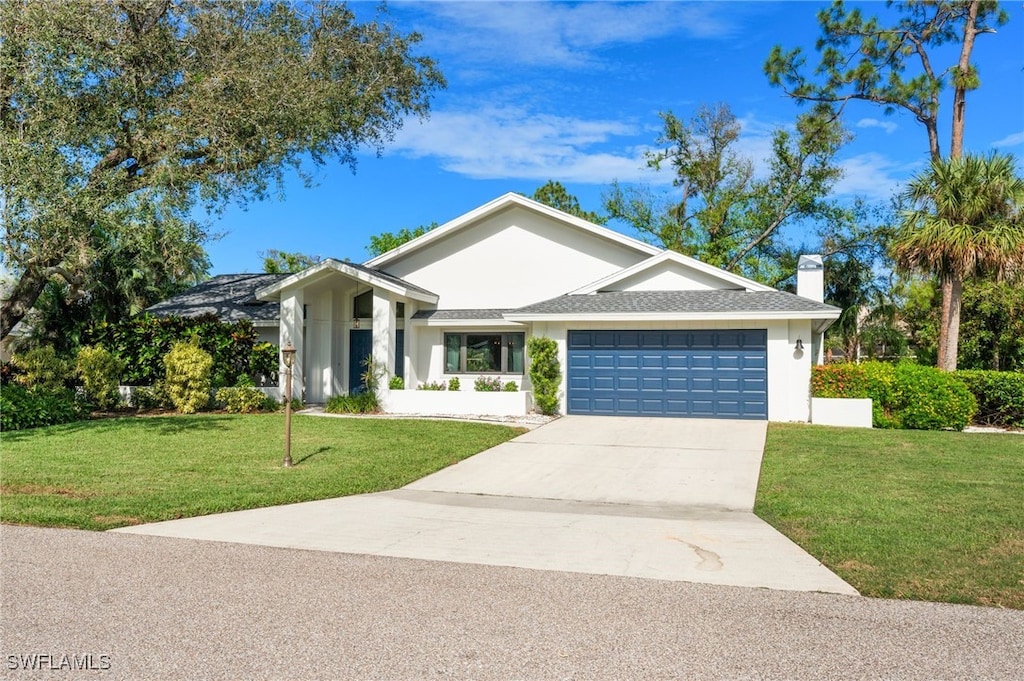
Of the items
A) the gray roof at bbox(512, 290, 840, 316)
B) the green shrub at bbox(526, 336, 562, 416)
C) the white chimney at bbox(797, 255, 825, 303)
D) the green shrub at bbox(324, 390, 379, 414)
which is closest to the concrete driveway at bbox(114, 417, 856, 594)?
the gray roof at bbox(512, 290, 840, 316)

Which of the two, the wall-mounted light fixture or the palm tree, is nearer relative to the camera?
the palm tree

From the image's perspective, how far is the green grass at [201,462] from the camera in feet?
26.3

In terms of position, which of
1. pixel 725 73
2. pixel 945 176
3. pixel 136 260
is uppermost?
pixel 725 73

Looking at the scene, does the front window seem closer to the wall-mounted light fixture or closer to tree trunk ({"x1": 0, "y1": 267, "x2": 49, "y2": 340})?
the wall-mounted light fixture

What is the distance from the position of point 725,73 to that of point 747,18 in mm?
9492

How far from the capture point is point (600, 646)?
4.22 meters

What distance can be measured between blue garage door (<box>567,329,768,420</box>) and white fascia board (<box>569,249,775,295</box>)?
6.08 ft

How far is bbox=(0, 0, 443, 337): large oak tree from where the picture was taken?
45.6ft

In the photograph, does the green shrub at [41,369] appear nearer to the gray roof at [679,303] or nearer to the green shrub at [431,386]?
the green shrub at [431,386]

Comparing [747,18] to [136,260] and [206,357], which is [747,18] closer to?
[206,357]

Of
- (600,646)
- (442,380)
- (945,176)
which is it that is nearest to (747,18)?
(945,176)

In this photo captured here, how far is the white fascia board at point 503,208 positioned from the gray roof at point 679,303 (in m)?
1.90

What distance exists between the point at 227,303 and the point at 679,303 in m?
15.2

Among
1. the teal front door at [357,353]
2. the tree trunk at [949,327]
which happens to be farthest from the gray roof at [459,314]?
the tree trunk at [949,327]
